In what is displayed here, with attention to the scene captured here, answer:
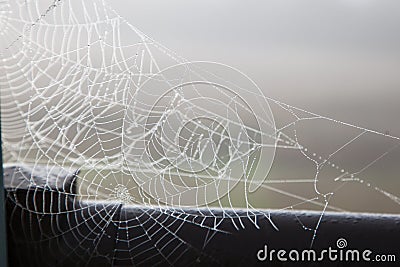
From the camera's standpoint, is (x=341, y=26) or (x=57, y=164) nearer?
(x=341, y=26)

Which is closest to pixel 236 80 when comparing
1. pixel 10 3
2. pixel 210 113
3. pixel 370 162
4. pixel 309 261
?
pixel 210 113

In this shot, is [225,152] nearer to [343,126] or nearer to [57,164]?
[343,126]

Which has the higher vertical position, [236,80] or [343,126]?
[236,80]

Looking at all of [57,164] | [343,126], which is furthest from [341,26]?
[57,164]

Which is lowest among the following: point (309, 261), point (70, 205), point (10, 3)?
point (309, 261)

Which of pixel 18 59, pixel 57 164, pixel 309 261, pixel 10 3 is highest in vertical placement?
pixel 10 3

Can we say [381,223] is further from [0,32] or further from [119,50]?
[0,32]
